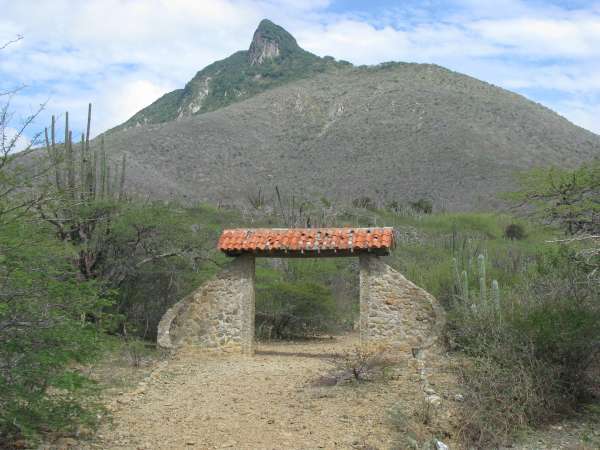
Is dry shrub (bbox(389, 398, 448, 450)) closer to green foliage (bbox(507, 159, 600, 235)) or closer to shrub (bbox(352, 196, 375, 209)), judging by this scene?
green foliage (bbox(507, 159, 600, 235))

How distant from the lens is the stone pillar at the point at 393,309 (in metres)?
12.8

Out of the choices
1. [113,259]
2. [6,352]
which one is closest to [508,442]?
[6,352]

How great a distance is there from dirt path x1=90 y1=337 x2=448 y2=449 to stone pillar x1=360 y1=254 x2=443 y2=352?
1.06 m

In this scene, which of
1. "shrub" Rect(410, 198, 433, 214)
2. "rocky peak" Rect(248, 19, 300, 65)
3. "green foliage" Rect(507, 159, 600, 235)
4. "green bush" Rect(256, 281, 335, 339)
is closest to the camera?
"green foliage" Rect(507, 159, 600, 235)

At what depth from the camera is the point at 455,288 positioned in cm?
1762

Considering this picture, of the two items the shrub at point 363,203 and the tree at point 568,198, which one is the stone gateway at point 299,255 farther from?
the shrub at point 363,203

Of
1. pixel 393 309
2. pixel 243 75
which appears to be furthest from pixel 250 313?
pixel 243 75

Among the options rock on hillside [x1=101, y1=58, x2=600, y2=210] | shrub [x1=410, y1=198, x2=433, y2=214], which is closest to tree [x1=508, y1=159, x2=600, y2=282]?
shrub [x1=410, y1=198, x2=433, y2=214]

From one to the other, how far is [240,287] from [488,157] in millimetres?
34530

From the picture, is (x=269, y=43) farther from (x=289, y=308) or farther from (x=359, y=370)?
(x=359, y=370)

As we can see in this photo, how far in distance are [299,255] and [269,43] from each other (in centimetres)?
8254

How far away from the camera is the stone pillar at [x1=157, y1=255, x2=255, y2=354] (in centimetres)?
1344

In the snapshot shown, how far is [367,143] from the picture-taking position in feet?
167

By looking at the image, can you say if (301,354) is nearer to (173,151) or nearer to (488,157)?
(488,157)
